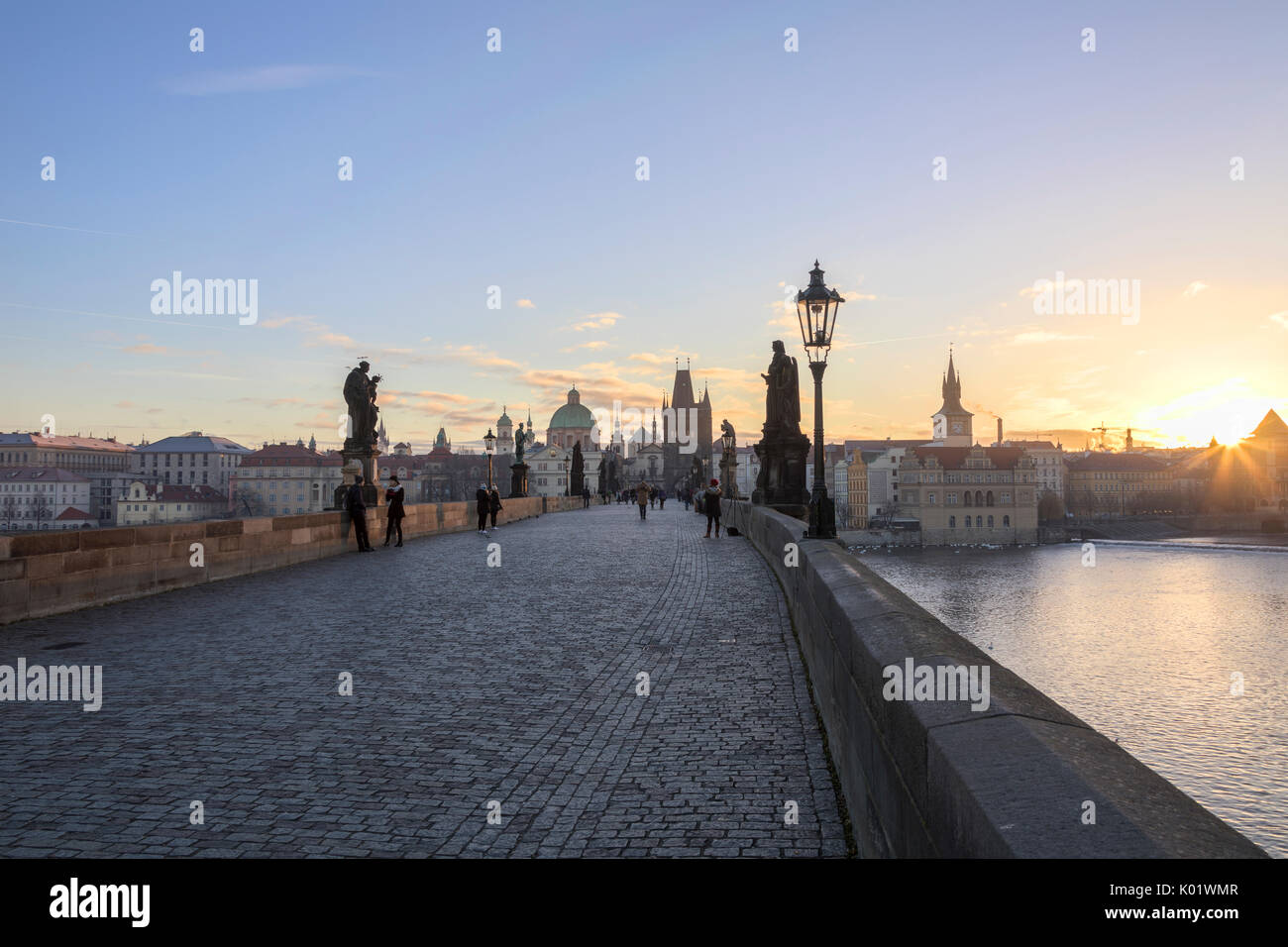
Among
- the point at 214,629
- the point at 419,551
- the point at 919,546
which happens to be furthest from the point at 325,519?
the point at 919,546

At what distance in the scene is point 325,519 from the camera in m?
18.0

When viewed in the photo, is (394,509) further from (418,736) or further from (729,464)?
(729,464)

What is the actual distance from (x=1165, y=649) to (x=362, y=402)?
1228 inches

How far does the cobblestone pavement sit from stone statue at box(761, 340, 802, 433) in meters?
10.2

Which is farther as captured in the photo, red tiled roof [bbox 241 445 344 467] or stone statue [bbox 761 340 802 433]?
red tiled roof [bbox 241 445 344 467]

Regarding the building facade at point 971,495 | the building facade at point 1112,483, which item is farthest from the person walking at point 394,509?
the building facade at point 1112,483

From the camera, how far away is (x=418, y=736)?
208 inches

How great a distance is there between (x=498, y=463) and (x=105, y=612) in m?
159

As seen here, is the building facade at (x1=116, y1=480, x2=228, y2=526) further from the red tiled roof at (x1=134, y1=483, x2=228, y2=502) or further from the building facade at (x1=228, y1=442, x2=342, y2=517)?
the building facade at (x1=228, y1=442, x2=342, y2=517)

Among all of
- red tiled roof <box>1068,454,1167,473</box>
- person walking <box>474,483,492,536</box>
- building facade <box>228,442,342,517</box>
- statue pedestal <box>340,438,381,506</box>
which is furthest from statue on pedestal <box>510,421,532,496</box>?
red tiled roof <box>1068,454,1167,473</box>

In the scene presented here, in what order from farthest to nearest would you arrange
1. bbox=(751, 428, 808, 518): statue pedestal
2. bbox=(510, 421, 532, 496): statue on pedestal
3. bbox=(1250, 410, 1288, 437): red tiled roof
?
bbox=(1250, 410, 1288, 437): red tiled roof < bbox=(510, 421, 532, 496): statue on pedestal < bbox=(751, 428, 808, 518): statue pedestal

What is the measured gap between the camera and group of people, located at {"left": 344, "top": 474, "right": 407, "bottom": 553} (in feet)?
60.6
